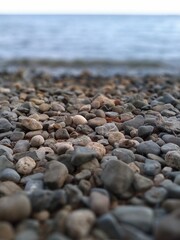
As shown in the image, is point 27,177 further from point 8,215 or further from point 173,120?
point 173,120

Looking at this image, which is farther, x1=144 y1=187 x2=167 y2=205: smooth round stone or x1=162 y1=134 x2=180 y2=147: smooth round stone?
x1=162 y1=134 x2=180 y2=147: smooth round stone

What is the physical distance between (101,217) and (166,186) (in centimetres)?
41

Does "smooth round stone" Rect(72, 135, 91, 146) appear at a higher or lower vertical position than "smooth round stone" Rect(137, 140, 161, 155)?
lower

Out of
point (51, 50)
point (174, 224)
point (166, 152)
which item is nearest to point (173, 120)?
point (166, 152)

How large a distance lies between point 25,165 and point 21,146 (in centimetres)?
32

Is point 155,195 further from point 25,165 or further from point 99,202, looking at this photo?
point 25,165

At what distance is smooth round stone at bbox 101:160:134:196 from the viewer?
1438 millimetres

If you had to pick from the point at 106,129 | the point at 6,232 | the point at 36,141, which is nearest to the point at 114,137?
the point at 106,129

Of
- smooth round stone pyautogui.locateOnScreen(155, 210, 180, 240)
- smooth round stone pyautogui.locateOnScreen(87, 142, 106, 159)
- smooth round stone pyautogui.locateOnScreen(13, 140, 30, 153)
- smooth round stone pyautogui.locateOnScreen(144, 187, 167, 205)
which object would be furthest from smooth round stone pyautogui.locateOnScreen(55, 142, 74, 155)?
smooth round stone pyautogui.locateOnScreen(155, 210, 180, 240)

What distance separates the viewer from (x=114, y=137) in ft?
6.93

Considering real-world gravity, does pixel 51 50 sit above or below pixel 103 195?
below

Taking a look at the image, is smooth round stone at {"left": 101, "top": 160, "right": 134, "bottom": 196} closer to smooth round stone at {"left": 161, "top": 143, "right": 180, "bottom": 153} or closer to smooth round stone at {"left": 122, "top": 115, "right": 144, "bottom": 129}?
smooth round stone at {"left": 161, "top": 143, "right": 180, "bottom": 153}

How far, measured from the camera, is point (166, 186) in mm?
1491

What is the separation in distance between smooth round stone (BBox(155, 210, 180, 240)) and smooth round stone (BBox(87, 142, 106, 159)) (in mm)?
723
